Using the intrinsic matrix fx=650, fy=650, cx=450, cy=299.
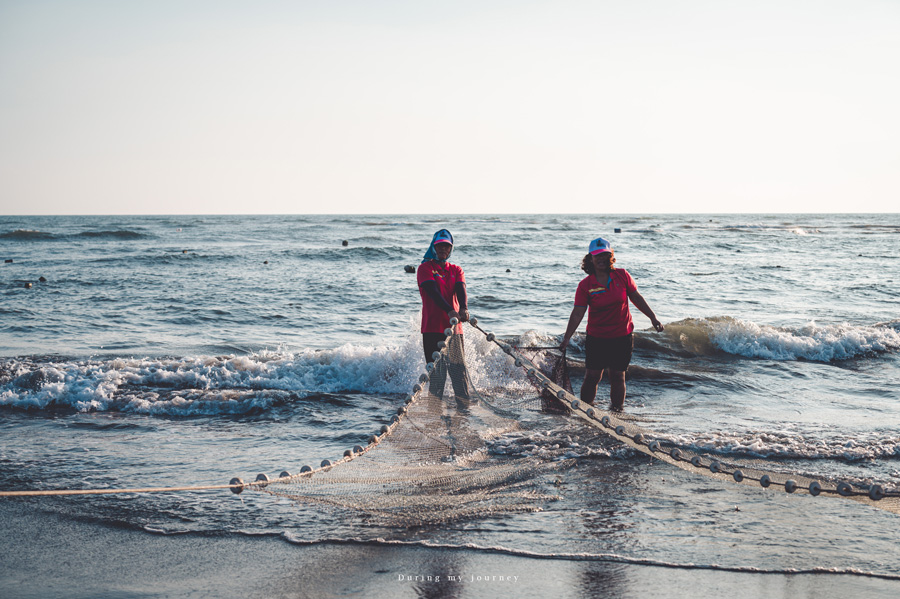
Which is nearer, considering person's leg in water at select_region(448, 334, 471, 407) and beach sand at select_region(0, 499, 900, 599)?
beach sand at select_region(0, 499, 900, 599)

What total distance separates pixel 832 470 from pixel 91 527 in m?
5.55

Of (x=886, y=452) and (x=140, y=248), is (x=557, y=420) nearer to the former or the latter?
(x=886, y=452)

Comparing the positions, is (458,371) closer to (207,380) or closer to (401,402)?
(401,402)

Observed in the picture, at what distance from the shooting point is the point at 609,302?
18.8ft

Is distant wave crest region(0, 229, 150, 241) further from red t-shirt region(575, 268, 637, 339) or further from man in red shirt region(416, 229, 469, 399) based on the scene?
red t-shirt region(575, 268, 637, 339)

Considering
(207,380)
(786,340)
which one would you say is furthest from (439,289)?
(786,340)

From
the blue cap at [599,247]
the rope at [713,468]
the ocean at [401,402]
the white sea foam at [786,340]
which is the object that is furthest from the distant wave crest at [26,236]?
the rope at [713,468]

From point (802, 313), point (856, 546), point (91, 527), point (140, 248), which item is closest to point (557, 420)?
point (856, 546)

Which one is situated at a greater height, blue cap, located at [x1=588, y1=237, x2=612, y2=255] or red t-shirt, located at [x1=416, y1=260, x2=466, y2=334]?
blue cap, located at [x1=588, y1=237, x2=612, y2=255]

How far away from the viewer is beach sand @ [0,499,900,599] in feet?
11.0

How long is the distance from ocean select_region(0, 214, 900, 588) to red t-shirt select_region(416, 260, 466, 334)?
127cm

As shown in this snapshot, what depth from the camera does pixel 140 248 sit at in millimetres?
32188

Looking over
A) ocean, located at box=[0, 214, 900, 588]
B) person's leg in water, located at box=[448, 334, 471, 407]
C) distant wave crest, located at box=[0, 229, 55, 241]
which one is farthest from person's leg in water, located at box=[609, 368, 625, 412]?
distant wave crest, located at box=[0, 229, 55, 241]

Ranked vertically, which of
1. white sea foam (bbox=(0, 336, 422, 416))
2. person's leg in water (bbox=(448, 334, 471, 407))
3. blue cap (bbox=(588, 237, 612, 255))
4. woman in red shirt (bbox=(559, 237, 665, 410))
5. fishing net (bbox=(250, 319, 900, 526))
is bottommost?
white sea foam (bbox=(0, 336, 422, 416))
